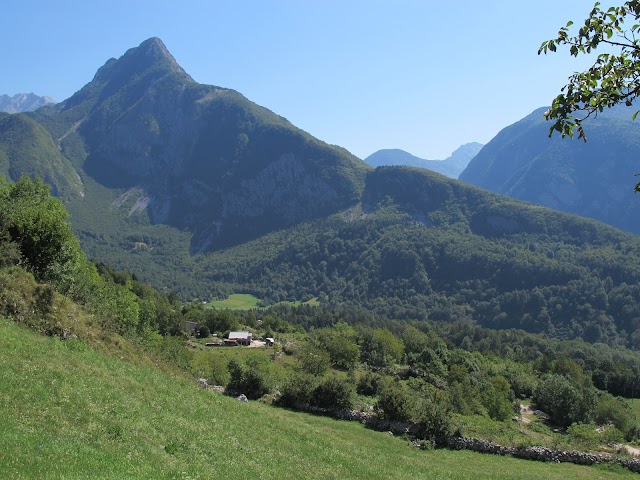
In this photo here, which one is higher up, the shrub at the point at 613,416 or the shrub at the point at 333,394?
the shrub at the point at 333,394

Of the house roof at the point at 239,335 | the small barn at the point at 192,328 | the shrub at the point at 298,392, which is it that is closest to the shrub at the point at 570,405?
the shrub at the point at 298,392

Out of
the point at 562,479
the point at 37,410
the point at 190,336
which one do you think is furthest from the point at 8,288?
the point at 190,336

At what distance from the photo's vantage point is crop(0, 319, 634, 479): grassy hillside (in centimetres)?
1188

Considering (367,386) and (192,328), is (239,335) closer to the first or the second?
(192,328)

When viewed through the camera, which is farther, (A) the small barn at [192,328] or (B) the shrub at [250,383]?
(A) the small barn at [192,328]

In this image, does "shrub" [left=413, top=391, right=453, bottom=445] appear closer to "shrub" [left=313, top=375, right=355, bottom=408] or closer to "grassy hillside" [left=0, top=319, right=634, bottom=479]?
"grassy hillside" [left=0, top=319, right=634, bottom=479]

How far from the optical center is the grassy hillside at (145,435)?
39.0 ft

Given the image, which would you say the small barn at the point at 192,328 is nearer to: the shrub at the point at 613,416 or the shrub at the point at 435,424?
the shrub at the point at 613,416

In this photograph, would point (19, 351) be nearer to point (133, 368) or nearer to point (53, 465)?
point (133, 368)

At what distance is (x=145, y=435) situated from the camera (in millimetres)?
15453

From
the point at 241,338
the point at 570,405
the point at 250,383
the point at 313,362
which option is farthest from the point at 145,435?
the point at 241,338

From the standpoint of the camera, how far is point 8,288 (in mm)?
24422

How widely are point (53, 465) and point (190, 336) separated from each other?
312 ft

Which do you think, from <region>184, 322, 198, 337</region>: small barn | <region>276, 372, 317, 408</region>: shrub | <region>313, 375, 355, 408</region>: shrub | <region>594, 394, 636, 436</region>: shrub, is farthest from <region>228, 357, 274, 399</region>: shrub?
<region>184, 322, 198, 337</region>: small barn
